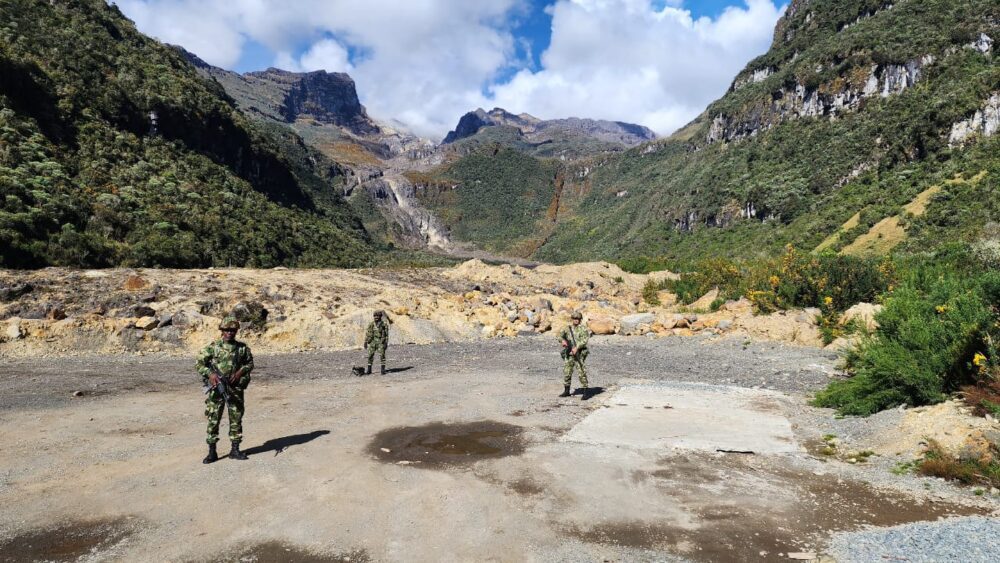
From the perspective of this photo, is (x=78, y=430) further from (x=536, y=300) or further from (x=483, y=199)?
(x=483, y=199)

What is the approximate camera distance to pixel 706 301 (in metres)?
25.4

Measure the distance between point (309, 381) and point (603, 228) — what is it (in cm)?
11914

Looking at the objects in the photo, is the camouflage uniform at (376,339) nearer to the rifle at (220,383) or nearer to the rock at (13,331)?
the rifle at (220,383)

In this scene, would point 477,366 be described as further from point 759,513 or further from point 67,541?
point 67,541

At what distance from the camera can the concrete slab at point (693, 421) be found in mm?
7723

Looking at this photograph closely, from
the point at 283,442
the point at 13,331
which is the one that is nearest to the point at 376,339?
the point at 283,442

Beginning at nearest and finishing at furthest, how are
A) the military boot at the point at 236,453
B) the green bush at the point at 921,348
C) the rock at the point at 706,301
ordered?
1. the military boot at the point at 236,453
2. the green bush at the point at 921,348
3. the rock at the point at 706,301

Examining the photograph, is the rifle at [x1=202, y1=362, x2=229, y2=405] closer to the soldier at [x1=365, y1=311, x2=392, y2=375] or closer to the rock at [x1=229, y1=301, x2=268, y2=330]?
the soldier at [x1=365, y1=311, x2=392, y2=375]

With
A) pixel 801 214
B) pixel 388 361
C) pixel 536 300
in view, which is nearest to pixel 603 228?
pixel 801 214

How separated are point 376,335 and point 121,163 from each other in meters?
31.5

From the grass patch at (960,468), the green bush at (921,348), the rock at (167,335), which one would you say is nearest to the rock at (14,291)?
the rock at (167,335)

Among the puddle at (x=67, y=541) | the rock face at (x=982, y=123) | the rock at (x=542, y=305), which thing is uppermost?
the rock face at (x=982, y=123)

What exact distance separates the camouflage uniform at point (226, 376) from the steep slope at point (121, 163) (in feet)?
67.9

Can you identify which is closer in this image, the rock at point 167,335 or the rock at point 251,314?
the rock at point 167,335
